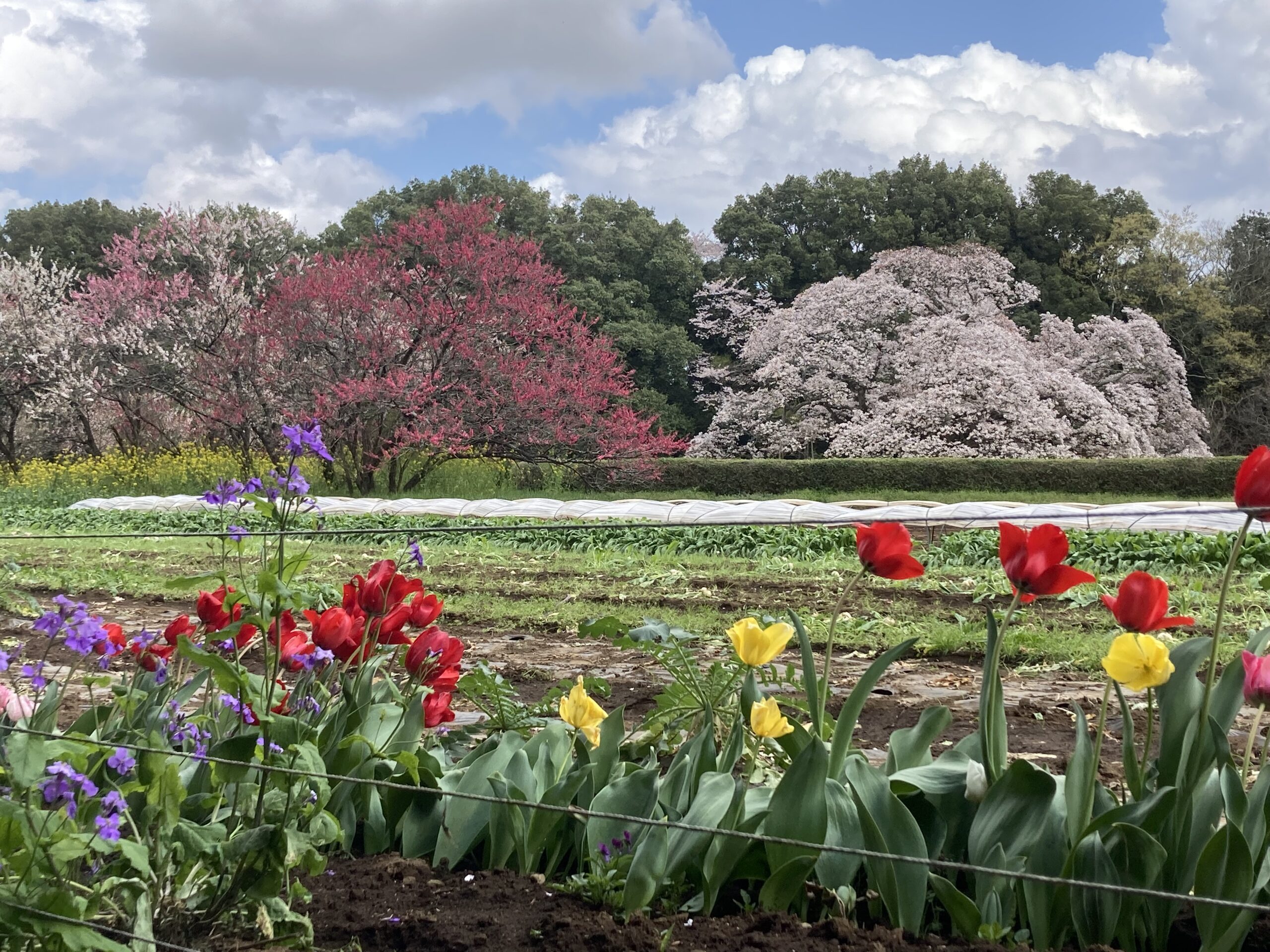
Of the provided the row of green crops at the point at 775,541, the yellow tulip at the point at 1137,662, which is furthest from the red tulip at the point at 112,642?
the row of green crops at the point at 775,541

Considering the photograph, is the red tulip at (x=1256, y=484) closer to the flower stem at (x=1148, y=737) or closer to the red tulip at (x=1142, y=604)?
the red tulip at (x=1142, y=604)

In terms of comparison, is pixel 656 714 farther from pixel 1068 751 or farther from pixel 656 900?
pixel 1068 751

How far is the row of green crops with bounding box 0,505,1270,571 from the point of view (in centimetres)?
589

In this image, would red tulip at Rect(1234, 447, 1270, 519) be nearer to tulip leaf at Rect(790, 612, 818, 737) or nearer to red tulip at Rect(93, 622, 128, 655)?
tulip leaf at Rect(790, 612, 818, 737)

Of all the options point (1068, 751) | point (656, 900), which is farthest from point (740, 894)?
point (1068, 751)

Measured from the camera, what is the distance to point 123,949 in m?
1.19

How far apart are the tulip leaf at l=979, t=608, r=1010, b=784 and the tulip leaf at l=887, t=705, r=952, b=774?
12 cm

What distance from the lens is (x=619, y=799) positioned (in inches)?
61.1

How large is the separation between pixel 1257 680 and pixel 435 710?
1249 millimetres

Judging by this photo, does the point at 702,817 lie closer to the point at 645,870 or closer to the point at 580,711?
the point at 645,870

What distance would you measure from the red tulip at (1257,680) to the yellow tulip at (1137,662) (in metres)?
0.14

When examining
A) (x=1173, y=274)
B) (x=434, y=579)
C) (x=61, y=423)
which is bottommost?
(x=434, y=579)

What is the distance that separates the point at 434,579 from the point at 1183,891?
5.23 m

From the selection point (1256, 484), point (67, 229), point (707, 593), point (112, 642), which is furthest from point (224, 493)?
point (67, 229)
